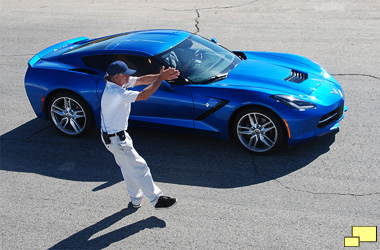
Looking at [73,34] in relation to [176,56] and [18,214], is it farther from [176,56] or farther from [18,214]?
[18,214]

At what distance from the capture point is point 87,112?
24.5 feet

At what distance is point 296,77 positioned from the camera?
7.24m

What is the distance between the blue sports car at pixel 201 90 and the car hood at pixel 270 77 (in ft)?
0.04

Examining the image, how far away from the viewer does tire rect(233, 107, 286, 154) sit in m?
6.53

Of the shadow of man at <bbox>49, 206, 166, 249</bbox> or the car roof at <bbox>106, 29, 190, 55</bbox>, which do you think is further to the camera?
the car roof at <bbox>106, 29, 190, 55</bbox>

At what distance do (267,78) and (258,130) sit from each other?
0.83 meters

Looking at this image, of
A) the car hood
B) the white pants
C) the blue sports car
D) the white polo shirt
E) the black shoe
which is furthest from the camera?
the car hood

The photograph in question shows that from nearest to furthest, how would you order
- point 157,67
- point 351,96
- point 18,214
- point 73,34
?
point 18,214 < point 157,67 < point 351,96 < point 73,34

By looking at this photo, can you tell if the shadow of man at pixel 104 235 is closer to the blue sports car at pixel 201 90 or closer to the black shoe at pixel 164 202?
the black shoe at pixel 164 202

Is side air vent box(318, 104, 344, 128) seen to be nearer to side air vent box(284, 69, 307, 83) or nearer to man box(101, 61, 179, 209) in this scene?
side air vent box(284, 69, 307, 83)

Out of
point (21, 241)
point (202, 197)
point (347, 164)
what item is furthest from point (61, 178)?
point (347, 164)

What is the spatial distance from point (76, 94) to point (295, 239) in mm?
3981

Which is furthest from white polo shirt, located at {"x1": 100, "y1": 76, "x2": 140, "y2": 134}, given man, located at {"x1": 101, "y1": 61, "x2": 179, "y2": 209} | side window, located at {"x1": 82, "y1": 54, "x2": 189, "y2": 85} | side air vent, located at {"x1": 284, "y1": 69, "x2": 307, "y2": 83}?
side air vent, located at {"x1": 284, "y1": 69, "x2": 307, "y2": 83}

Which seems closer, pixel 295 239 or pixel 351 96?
pixel 295 239
